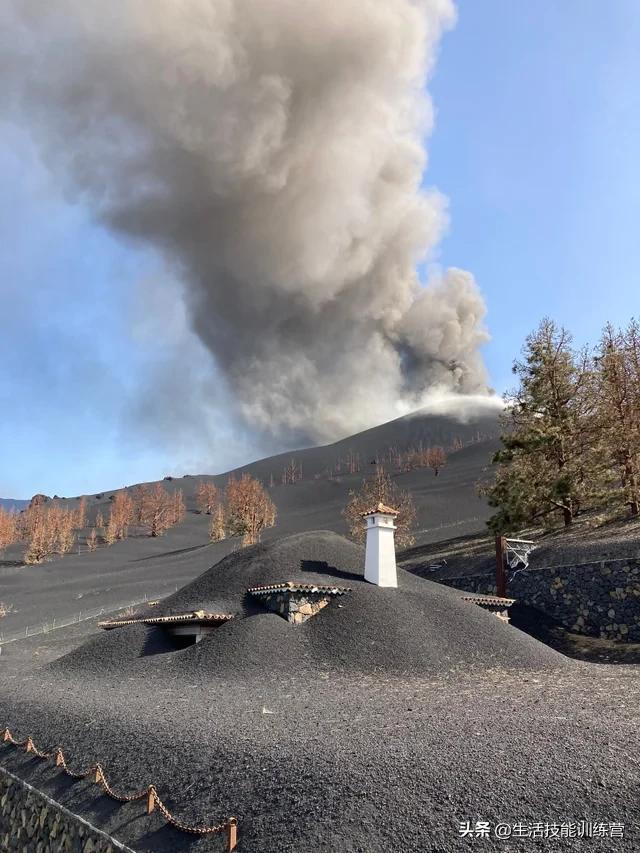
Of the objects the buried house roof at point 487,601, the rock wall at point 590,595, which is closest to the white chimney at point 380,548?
the buried house roof at point 487,601

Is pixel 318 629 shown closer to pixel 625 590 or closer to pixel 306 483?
pixel 625 590

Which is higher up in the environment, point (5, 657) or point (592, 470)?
point (592, 470)

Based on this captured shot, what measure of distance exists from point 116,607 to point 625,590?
96.4 feet

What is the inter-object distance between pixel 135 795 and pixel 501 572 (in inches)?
798

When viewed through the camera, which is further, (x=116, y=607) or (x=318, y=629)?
(x=116, y=607)

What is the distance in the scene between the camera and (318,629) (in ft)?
Result: 53.3

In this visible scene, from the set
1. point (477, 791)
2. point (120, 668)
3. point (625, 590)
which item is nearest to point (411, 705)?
point (477, 791)

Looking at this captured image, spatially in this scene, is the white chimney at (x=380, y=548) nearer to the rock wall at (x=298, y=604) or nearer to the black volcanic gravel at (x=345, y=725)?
the black volcanic gravel at (x=345, y=725)

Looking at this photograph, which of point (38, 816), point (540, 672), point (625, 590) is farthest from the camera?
point (625, 590)

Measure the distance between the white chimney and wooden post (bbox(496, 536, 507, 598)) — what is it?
330 inches

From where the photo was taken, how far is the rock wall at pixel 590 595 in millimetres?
21234

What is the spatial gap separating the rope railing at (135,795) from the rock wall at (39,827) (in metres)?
0.47

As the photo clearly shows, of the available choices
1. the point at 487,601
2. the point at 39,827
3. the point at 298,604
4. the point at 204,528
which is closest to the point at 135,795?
the point at 39,827
